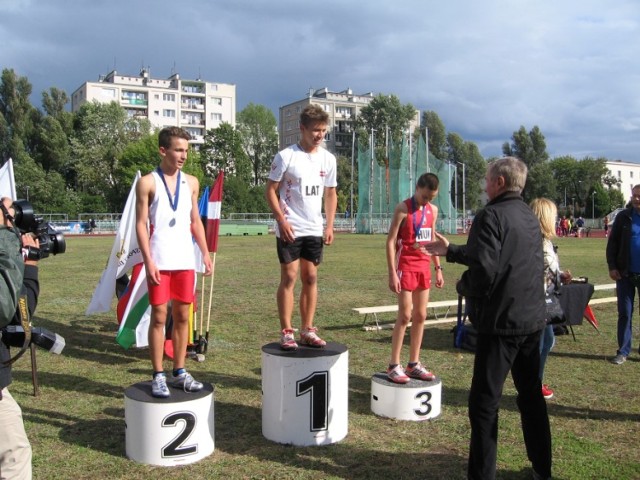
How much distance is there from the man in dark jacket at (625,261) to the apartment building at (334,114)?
107130mm

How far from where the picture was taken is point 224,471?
163 inches

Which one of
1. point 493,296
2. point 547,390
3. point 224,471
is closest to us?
point 493,296

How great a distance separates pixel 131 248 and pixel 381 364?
12.0 ft

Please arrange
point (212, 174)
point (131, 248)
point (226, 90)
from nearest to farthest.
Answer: point (131, 248), point (212, 174), point (226, 90)

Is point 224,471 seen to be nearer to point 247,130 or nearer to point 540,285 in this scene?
point 540,285

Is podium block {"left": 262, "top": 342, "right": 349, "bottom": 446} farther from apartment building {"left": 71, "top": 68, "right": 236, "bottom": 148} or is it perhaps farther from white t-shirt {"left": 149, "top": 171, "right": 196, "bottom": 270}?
apartment building {"left": 71, "top": 68, "right": 236, "bottom": 148}

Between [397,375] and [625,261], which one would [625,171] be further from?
[397,375]

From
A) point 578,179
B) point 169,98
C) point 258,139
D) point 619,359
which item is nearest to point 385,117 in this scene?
point 258,139

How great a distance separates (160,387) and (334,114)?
117197mm

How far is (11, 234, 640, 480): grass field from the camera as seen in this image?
4.22m

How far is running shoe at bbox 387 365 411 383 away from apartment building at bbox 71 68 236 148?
324 ft

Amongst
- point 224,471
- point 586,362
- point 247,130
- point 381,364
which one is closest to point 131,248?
point 381,364

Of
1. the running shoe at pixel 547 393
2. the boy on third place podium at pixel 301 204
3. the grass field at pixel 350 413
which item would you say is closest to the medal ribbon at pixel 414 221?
the boy on third place podium at pixel 301 204

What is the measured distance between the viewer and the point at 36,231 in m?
4.09
